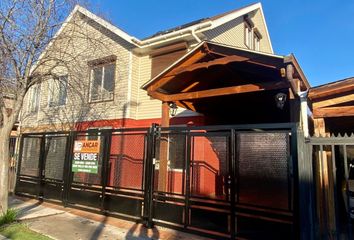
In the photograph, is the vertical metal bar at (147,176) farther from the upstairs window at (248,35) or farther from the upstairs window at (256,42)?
the upstairs window at (256,42)

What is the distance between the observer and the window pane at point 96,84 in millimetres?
12586

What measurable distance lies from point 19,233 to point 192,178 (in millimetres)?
3854

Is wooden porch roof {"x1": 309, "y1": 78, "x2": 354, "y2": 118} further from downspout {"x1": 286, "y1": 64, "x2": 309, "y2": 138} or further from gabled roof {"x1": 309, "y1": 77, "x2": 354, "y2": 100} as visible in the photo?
downspout {"x1": 286, "y1": 64, "x2": 309, "y2": 138}

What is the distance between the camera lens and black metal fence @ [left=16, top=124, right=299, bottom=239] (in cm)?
534

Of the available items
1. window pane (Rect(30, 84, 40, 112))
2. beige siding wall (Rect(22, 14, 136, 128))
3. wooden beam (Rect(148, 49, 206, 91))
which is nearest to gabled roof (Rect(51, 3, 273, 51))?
beige siding wall (Rect(22, 14, 136, 128))

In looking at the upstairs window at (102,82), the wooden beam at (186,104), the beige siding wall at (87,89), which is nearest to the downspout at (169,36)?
the beige siding wall at (87,89)

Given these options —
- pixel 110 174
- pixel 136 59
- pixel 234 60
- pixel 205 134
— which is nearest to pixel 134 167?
pixel 110 174

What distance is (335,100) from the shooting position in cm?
605

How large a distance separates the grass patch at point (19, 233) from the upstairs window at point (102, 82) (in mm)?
6664

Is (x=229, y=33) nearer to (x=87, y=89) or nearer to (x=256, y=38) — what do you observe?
(x=256, y=38)

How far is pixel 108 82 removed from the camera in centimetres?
1275

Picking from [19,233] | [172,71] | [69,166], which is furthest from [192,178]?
[69,166]

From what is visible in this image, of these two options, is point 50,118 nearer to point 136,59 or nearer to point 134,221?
point 136,59

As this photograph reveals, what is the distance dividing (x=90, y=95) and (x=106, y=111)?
1127 mm
